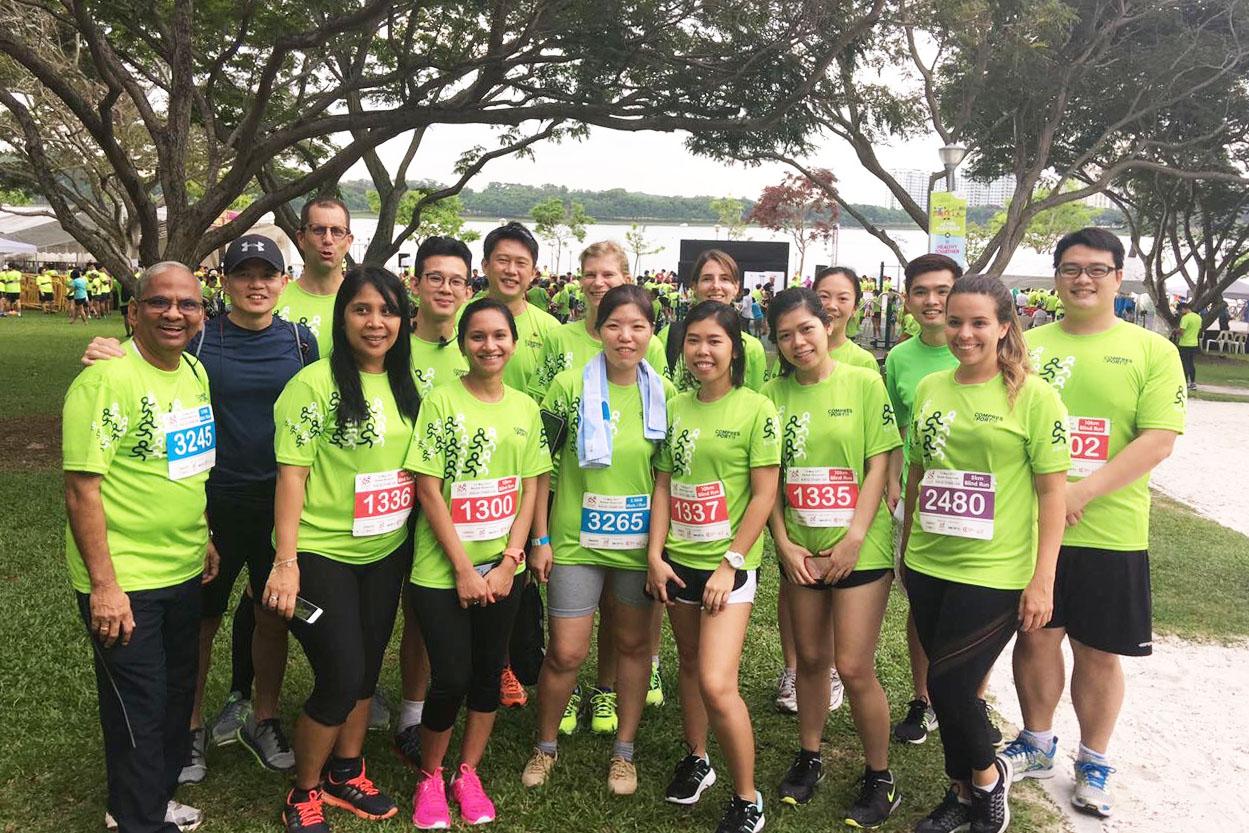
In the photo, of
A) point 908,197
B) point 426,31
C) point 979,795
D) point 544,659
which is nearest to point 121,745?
point 544,659

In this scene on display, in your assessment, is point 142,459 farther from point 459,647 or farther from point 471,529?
point 459,647

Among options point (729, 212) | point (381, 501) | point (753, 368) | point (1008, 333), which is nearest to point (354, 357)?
point (381, 501)

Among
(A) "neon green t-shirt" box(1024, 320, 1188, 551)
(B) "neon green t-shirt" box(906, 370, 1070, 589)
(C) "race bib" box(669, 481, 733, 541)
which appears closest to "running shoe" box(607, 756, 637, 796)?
(C) "race bib" box(669, 481, 733, 541)

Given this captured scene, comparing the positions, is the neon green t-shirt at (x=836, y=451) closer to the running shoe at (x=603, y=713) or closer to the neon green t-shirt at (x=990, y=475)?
the neon green t-shirt at (x=990, y=475)

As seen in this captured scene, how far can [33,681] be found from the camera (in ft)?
13.3

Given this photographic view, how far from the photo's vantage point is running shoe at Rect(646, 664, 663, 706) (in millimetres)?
4102

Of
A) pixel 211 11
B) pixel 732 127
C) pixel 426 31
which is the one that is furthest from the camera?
pixel 426 31

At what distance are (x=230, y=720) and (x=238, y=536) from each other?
933 mm

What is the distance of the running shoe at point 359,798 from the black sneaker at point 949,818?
1846 millimetres

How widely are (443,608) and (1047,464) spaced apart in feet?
6.54

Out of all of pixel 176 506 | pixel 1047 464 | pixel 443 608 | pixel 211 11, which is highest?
pixel 211 11

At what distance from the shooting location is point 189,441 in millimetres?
2809

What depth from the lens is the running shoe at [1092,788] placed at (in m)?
3.29

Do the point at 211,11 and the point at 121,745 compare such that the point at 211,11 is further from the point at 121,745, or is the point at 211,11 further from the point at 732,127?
the point at 121,745
